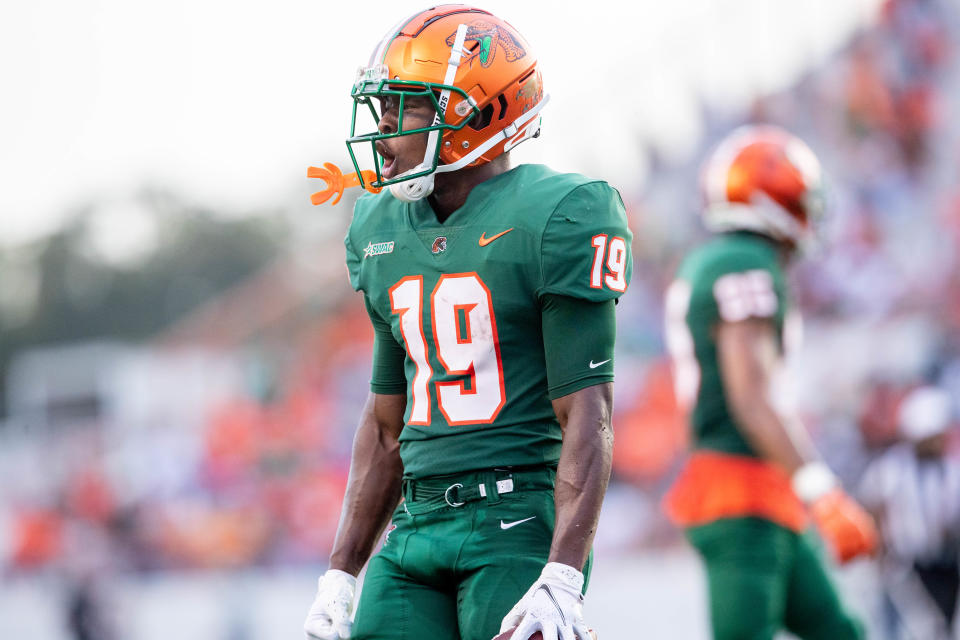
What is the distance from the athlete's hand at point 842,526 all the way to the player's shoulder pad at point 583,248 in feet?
Result: 5.94

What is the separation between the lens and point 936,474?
7.57m

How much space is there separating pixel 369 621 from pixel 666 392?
730 centimetres

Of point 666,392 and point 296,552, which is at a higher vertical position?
point 666,392

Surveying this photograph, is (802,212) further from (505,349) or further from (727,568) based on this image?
(505,349)

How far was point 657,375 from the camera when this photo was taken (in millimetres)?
9586

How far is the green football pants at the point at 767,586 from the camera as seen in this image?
12.3 ft

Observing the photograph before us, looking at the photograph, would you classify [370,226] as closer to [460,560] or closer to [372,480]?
[372,480]

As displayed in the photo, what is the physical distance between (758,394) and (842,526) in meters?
0.50

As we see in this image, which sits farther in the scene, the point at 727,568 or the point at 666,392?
the point at 666,392

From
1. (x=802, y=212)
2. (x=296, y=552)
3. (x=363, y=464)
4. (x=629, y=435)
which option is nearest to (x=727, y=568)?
(x=802, y=212)

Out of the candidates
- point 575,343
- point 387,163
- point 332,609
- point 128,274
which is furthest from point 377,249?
point 128,274

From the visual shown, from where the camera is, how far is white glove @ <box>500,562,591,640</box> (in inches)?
82.8

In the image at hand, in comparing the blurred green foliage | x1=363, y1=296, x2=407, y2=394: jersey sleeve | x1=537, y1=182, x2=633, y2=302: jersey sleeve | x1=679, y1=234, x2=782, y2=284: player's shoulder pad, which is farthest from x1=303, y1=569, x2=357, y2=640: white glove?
the blurred green foliage

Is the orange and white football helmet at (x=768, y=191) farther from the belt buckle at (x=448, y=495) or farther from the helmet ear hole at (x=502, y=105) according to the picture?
the belt buckle at (x=448, y=495)
